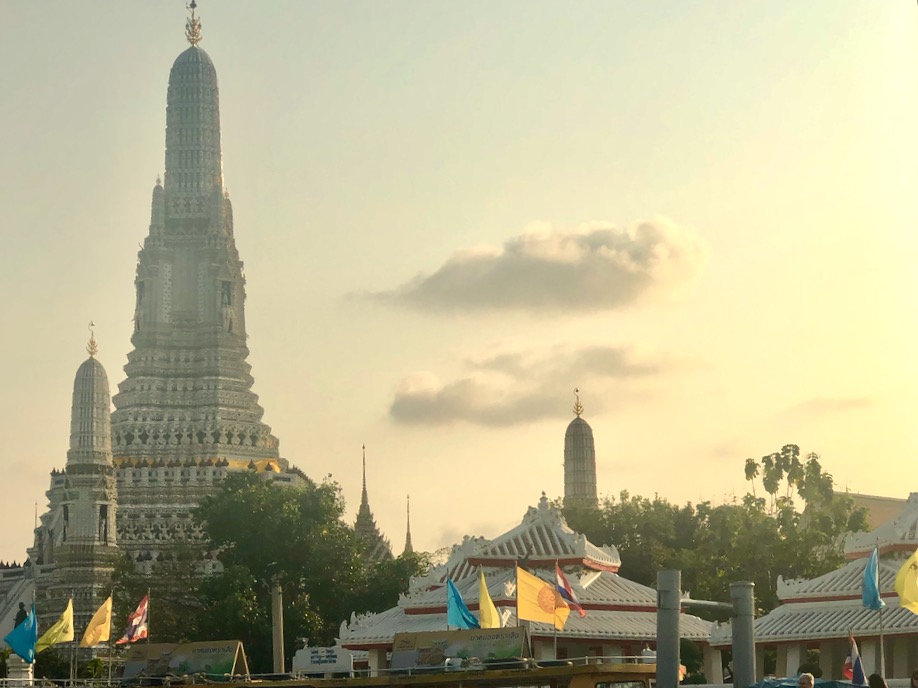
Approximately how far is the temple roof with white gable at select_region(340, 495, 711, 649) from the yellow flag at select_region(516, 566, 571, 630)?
6.31 metres

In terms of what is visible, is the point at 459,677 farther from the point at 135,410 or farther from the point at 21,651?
the point at 135,410

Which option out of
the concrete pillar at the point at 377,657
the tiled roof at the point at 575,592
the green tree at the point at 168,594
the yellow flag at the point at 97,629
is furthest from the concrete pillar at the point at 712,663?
the green tree at the point at 168,594

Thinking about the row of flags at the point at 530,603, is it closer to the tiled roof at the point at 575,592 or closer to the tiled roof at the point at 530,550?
the tiled roof at the point at 575,592

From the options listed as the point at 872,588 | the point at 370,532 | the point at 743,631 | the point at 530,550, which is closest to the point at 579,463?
the point at 370,532

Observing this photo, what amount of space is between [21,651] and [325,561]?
27441 millimetres

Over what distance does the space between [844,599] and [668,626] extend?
3700 cm

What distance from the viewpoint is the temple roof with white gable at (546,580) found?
58719mm

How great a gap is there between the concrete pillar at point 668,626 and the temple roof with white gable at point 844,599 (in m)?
33.9

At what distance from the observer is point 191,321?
124 metres

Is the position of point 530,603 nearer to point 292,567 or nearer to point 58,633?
point 58,633

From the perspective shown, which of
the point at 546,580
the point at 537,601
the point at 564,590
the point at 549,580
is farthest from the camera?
the point at 549,580

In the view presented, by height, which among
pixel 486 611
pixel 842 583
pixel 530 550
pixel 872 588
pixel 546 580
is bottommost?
pixel 486 611

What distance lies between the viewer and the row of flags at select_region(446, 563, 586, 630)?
49906mm

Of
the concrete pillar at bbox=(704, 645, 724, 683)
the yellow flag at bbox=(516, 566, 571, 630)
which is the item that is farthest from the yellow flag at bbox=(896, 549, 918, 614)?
the concrete pillar at bbox=(704, 645, 724, 683)
